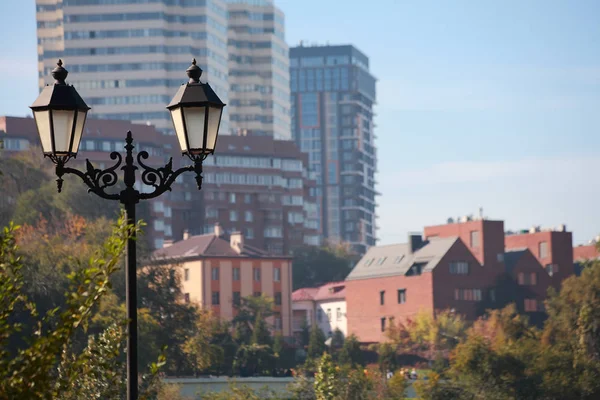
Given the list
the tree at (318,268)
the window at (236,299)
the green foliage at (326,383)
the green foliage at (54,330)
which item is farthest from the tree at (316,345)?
the green foliage at (54,330)

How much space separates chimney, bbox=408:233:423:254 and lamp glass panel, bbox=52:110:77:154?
386 feet

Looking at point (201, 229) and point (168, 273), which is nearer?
point (168, 273)

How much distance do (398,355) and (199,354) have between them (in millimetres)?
33182

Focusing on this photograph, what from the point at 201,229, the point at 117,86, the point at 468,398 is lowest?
the point at 468,398

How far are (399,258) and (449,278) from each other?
6.77 metres

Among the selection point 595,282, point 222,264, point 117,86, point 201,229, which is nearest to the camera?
point 595,282

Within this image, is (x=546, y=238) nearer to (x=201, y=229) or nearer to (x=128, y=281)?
(x=201, y=229)

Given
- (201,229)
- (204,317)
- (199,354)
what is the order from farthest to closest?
(201,229) → (204,317) → (199,354)

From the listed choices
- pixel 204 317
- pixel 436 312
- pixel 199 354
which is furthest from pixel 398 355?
pixel 199 354

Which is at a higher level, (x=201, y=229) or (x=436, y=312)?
(x=201, y=229)

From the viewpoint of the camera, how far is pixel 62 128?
40.0ft

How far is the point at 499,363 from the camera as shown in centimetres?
7431

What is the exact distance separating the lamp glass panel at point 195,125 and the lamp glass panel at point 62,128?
39.9 inches

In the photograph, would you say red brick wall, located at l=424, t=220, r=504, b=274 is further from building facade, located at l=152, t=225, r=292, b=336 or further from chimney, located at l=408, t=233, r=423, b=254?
building facade, located at l=152, t=225, r=292, b=336
